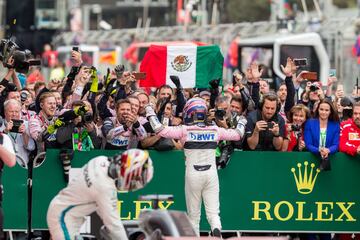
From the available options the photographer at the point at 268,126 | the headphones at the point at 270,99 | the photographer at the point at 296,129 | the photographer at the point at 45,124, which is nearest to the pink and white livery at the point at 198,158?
the photographer at the point at 268,126

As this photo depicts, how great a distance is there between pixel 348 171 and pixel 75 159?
11.4 feet

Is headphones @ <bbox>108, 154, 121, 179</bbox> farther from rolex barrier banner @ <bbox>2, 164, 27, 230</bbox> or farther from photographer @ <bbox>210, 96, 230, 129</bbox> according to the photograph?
photographer @ <bbox>210, 96, 230, 129</bbox>

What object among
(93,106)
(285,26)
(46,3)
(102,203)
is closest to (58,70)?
(285,26)

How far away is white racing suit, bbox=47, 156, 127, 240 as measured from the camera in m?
13.7

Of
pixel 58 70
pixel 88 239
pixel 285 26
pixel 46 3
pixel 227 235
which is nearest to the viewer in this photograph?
pixel 88 239

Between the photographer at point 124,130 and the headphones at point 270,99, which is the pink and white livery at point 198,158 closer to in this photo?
the photographer at point 124,130

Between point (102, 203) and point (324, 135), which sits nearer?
point (102, 203)

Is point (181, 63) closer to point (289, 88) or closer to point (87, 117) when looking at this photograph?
point (289, 88)

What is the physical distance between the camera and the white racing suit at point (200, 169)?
54.1 feet

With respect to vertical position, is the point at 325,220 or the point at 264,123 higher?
the point at 264,123

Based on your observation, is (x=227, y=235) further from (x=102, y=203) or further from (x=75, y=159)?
(x=102, y=203)

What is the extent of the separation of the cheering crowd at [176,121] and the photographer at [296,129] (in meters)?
0.01

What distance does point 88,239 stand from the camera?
54.4 feet

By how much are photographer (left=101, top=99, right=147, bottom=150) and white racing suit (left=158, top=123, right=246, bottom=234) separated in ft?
1.91
